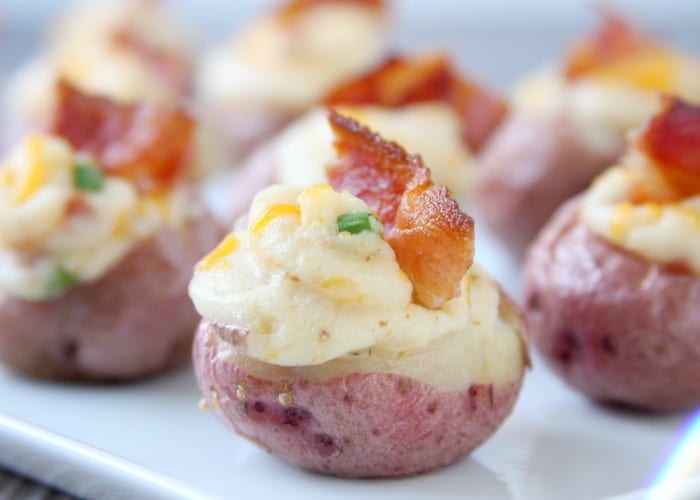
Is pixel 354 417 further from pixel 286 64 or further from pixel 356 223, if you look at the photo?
pixel 286 64

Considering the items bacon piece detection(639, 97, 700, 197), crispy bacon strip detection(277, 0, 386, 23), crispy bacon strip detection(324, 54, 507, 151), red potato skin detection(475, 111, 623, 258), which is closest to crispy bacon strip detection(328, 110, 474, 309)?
bacon piece detection(639, 97, 700, 197)

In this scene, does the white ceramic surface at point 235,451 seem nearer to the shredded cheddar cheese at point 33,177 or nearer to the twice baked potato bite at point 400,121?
the shredded cheddar cheese at point 33,177

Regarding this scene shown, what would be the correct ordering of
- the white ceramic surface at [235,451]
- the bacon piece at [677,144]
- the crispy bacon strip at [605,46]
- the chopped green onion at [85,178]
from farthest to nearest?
the crispy bacon strip at [605,46] → the chopped green onion at [85,178] → the bacon piece at [677,144] → the white ceramic surface at [235,451]

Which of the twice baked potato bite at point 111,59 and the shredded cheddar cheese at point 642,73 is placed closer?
the shredded cheddar cheese at point 642,73

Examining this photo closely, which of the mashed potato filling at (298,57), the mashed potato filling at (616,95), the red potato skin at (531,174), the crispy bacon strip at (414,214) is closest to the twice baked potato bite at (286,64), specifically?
the mashed potato filling at (298,57)

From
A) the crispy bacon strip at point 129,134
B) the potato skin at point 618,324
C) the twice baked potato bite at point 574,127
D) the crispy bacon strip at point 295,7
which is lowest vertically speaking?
the crispy bacon strip at point 295,7

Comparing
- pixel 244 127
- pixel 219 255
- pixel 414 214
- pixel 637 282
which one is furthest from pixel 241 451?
pixel 244 127

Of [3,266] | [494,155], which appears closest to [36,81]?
[494,155]
